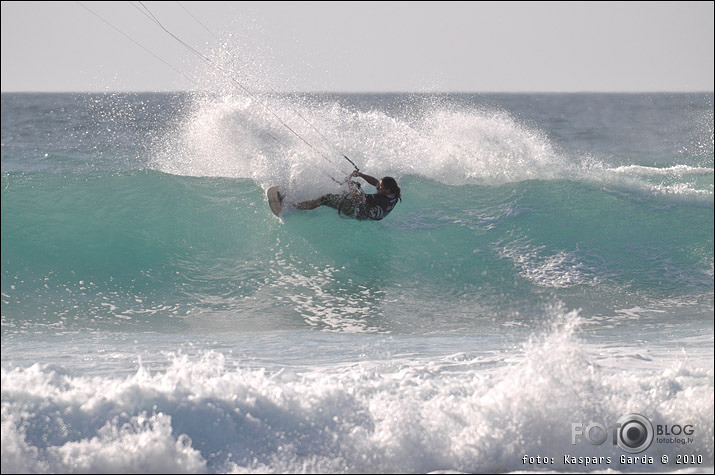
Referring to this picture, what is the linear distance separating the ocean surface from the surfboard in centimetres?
19

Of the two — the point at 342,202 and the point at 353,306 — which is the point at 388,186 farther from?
the point at 353,306

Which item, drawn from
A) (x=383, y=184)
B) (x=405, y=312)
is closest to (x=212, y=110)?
(x=383, y=184)

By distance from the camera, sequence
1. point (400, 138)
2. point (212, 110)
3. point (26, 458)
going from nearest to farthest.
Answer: point (26, 458), point (212, 110), point (400, 138)

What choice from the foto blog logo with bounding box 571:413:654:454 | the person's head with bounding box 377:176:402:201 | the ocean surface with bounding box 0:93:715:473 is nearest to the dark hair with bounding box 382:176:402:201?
the person's head with bounding box 377:176:402:201

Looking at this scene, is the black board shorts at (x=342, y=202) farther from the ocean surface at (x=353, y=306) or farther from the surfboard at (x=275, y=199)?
the surfboard at (x=275, y=199)

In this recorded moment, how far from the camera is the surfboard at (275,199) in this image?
9734 mm

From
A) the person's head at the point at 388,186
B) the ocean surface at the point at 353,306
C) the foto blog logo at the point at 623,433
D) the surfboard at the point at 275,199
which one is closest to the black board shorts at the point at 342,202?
the ocean surface at the point at 353,306

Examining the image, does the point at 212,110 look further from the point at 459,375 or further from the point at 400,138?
the point at 459,375

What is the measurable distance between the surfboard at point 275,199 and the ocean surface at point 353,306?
7.5 inches

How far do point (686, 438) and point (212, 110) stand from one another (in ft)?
29.1

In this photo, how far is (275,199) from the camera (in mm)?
9727

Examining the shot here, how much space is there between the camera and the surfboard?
31.9 feet

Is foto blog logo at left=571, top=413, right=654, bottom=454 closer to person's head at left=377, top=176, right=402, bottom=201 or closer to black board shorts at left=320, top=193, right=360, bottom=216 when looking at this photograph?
person's head at left=377, top=176, right=402, bottom=201

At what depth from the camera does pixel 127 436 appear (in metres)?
4.46
